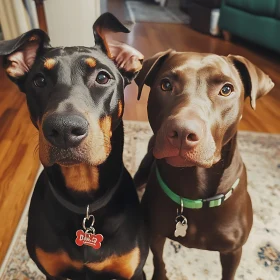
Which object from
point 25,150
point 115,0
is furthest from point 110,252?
point 115,0

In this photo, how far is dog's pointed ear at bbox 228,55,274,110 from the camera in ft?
4.39

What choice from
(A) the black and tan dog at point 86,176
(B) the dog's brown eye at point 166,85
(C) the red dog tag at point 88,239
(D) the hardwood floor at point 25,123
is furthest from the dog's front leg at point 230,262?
(D) the hardwood floor at point 25,123

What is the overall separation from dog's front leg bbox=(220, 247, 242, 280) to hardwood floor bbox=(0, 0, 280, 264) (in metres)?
1.03

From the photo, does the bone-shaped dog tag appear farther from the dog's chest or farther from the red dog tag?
the red dog tag

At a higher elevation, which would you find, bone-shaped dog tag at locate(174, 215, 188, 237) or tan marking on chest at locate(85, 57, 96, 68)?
tan marking on chest at locate(85, 57, 96, 68)

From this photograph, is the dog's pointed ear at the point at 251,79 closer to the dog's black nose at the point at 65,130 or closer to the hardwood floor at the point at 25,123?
the dog's black nose at the point at 65,130

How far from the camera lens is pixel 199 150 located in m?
1.15

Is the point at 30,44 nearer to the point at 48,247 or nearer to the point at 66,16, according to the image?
the point at 48,247

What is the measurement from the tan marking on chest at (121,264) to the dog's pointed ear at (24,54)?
736mm

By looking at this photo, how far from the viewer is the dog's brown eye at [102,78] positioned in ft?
4.18

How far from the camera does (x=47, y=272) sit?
1.40 metres

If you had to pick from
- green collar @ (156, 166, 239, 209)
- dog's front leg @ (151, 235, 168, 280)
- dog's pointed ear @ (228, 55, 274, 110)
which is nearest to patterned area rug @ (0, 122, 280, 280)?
dog's front leg @ (151, 235, 168, 280)

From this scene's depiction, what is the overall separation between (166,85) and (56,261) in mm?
740

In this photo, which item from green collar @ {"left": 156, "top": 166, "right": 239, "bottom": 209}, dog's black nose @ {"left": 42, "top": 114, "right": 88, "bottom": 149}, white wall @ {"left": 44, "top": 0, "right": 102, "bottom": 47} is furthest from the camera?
white wall @ {"left": 44, "top": 0, "right": 102, "bottom": 47}
